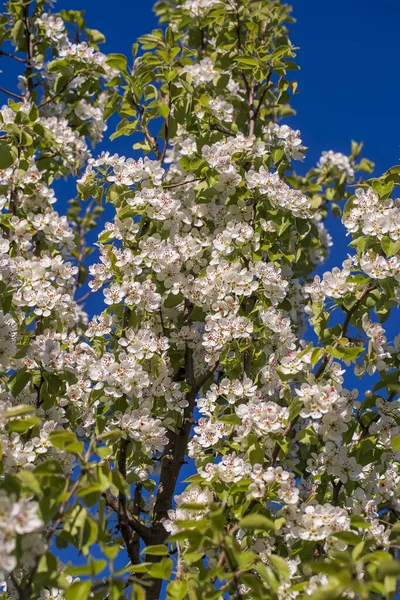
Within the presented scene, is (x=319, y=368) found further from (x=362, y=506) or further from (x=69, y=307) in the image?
(x=69, y=307)

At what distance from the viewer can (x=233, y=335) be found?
11.4 ft

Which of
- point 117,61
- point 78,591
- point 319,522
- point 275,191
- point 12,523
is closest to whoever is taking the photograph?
point 12,523

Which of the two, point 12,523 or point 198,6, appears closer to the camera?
point 12,523

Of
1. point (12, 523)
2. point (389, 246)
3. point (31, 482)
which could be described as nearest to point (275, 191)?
point (389, 246)

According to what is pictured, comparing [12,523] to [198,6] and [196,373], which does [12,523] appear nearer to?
[196,373]

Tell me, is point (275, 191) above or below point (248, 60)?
below

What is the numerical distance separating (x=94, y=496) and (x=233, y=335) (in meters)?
1.31

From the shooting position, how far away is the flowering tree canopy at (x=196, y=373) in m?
2.46

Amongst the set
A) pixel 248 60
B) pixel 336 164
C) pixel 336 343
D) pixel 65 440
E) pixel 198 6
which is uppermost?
pixel 198 6

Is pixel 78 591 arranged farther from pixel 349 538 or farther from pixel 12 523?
pixel 349 538

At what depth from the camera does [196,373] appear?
163 inches

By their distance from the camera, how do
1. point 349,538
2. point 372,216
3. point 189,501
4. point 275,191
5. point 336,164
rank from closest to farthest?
point 349,538
point 189,501
point 372,216
point 275,191
point 336,164

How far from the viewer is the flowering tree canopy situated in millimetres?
2455

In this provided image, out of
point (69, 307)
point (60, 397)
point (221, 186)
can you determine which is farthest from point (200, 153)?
point (60, 397)
